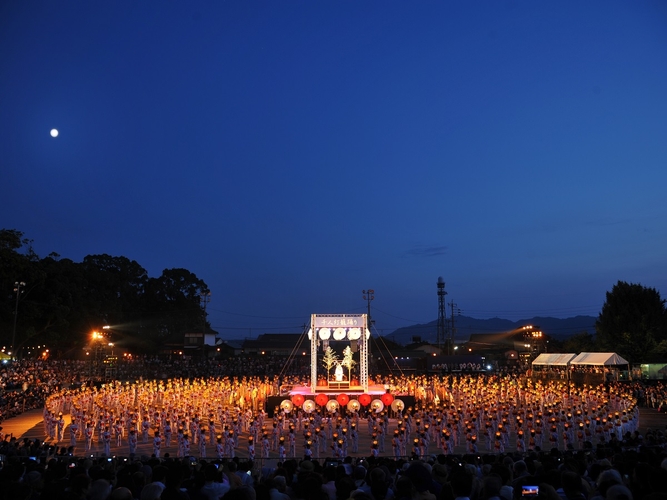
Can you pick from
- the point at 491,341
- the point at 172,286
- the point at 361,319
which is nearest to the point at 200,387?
the point at 361,319

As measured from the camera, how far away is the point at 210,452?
67.6ft

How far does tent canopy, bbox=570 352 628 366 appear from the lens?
36.1 meters

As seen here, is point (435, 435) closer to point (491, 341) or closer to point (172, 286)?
point (172, 286)

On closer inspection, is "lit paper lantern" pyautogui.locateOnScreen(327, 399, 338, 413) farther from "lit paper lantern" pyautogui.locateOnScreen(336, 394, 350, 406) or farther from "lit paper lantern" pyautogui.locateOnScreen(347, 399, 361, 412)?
"lit paper lantern" pyautogui.locateOnScreen(347, 399, 361, 412)

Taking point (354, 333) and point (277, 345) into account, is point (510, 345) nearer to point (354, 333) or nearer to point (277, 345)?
point (277, 345)

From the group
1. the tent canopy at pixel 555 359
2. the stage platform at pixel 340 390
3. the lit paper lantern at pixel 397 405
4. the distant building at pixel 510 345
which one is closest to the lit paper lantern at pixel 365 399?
the stage platform at pixel 340 390

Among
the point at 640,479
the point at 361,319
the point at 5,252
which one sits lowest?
the point at 640,479

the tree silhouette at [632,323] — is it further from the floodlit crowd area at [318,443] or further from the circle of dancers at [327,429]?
the circle of dancers at [327,429]

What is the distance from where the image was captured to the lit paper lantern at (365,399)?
29.0 m

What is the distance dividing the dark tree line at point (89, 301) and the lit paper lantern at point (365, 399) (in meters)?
23.4

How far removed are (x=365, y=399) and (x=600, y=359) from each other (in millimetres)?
18203

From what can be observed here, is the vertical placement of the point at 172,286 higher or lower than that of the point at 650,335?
higher

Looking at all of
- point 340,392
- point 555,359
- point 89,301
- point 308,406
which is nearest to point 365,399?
point 340,392

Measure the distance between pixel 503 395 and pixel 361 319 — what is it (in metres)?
9.44
